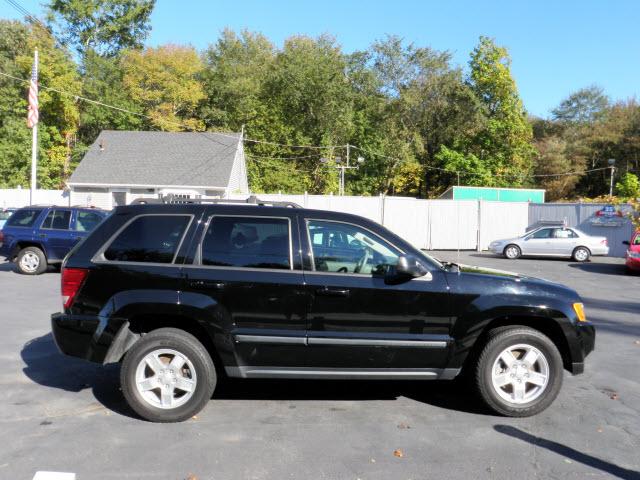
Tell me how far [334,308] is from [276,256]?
67 centimetres

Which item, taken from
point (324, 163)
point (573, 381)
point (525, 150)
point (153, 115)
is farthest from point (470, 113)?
point (573, 381)

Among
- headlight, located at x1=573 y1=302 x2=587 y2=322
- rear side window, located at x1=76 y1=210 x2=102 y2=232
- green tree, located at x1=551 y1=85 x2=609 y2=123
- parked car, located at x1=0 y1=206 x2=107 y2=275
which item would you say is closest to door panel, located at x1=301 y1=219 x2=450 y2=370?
headlight, located at x1=573 y1=302 x2=587 y2=322

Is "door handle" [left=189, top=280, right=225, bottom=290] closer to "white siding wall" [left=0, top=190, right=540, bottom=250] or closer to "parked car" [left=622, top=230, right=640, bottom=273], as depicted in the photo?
"parked car" [left=622, top=230, right=640, bottom=273]

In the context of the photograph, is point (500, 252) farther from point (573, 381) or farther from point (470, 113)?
point (470, 113)

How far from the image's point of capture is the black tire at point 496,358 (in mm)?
4770

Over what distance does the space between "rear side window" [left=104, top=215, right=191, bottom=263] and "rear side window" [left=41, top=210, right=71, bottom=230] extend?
9.72 m

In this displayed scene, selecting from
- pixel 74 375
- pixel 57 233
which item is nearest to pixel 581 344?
pixel 74 375

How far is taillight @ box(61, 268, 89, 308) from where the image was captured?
469 cm

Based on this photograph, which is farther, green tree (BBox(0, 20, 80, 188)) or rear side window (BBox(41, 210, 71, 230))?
green tree (BBox(0, 20, 80, 188))

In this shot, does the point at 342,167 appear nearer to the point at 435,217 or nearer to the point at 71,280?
the point at 435,217

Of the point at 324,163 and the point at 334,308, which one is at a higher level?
the point at 324,163

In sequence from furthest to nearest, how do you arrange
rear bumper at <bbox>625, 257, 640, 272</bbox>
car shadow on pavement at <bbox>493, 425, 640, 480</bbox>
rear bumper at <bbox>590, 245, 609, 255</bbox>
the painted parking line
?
rear bumper at <bbox>590, 245, 609, 255</bbox> → rear bumper at <bbox>625, 257, 640, 272</bbox> → car shadow on pavement at <bbox>493, 425, 640, 480</bbox> → the painted parking line

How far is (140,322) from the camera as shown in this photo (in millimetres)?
4773

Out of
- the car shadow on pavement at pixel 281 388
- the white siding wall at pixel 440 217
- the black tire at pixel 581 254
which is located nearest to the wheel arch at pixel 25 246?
the car shadow on pavement at pixel 281 388
